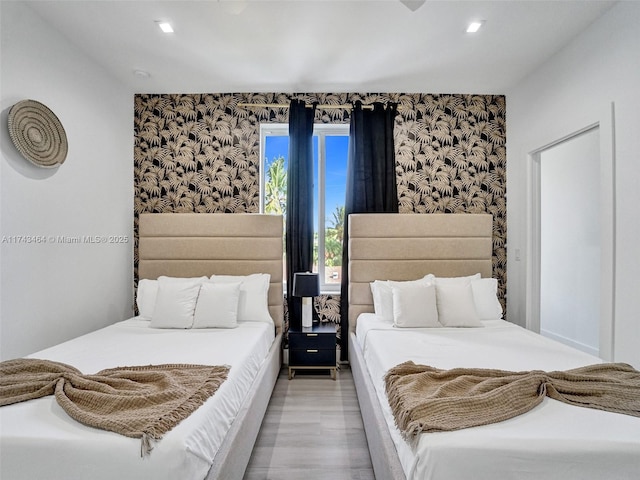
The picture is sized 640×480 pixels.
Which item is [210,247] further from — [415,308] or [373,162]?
[415,308]

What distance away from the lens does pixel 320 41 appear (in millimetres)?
2707

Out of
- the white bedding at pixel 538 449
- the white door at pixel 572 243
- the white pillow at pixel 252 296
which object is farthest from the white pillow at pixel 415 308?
the white door at pixel 572 243

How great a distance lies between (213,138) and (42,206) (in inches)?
65.6

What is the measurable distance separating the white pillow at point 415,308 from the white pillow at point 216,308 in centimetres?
132

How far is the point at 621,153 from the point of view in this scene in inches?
89.8

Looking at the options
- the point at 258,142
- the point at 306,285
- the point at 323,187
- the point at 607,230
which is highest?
the point at 258,142

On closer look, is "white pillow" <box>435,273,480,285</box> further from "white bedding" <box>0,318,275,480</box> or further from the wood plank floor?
"white bedding" <box>0,318,275,480</box>

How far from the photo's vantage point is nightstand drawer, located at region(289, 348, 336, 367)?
10.6 ft

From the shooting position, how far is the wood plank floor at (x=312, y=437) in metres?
1.92

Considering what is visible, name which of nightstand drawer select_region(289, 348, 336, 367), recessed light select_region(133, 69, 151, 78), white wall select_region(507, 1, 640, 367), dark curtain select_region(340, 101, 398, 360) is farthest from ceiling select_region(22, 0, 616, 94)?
nightstand drawer select_region(289, 348, 336, 367)

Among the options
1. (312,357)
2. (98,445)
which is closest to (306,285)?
(312,357)

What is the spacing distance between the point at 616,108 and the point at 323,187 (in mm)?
2452

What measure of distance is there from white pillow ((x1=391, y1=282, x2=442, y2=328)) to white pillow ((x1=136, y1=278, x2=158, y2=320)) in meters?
2.06

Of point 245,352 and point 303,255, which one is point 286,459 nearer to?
point 245,352
